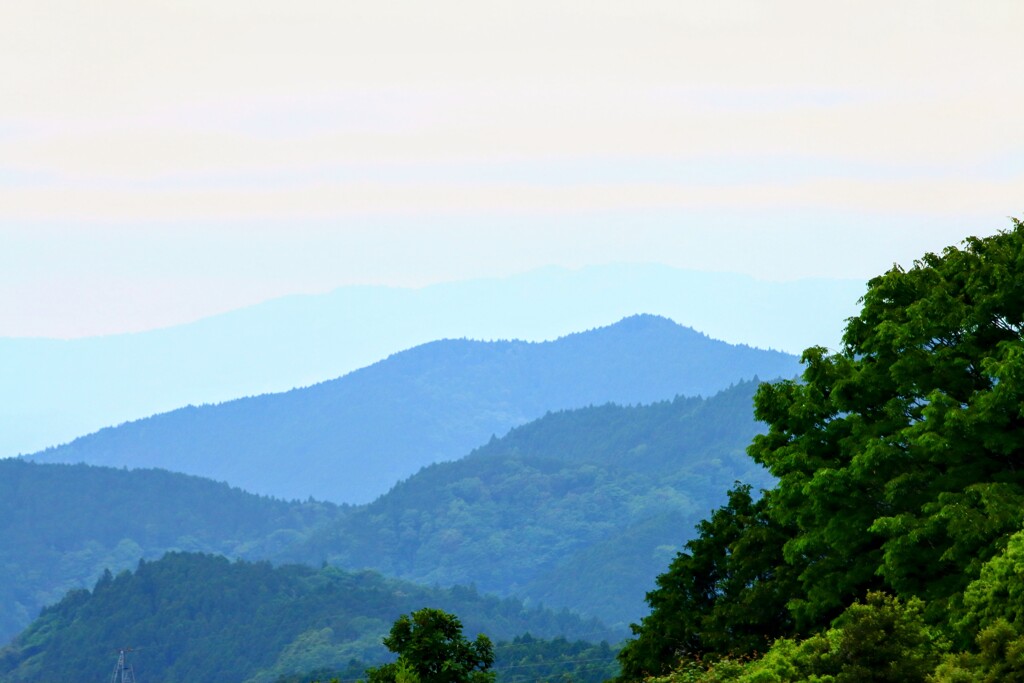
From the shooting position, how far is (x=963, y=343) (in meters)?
36.7

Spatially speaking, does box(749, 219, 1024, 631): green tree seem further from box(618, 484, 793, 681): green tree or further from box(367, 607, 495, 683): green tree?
box(367, 607, 495, 683): green tree

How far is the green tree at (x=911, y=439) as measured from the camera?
33.2m

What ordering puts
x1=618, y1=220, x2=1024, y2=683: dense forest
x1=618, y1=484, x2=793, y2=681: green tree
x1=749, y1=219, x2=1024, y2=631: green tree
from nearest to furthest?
x1=618, y1=220, x2=1024, y2=683: dense forest → x1=749, y1=219, x2=1024, y2=631: green tree → x1=618, y1=484, x2=793, y2=681: green tree

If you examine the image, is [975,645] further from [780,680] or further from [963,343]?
[963,343]

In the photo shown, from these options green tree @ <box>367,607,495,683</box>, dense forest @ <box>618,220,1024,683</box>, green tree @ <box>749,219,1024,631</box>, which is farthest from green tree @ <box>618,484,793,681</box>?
green tree @ <box>367,607,495,683</box>

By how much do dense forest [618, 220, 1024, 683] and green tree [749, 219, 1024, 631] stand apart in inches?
1.7

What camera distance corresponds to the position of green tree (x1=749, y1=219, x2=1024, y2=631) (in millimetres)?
33250

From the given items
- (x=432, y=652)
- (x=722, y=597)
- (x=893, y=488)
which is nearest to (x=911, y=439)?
(x=893, y=488)

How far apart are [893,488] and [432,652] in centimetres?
1085

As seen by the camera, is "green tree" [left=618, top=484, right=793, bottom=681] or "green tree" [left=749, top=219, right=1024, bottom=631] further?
"green tree" [left=618, top=484, right=793, bottom=681]

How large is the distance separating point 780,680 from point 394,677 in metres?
7.96

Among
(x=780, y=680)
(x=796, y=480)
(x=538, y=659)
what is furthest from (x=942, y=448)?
(x=538, y=659)

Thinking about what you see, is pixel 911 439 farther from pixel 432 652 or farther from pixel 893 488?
pixel 432 652

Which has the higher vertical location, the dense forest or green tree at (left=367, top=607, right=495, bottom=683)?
the dense forest
